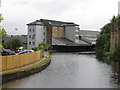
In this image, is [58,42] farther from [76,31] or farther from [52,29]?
[76,31]

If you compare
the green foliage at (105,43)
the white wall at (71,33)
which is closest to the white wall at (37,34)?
the white wall at (71,33)

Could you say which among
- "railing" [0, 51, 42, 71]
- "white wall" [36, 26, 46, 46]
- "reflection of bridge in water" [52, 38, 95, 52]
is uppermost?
"white wall" [36, 26, 46, 46]

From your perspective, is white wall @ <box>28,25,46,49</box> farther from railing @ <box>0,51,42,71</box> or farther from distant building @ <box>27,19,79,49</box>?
railing @ <box>0,51,42,71</box>

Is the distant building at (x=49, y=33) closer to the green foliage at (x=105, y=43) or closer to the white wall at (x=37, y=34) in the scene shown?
the white wall at (x=37, y=34)

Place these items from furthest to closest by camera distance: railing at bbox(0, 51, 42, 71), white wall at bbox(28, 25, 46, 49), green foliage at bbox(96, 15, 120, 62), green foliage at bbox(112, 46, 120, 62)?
white wall at bbox(28, 25, 46, 49), green foliage at bbox(96, 15, 120, 62), green foliage at bbox(112, 46, 120, 62), railing at bbox(0, 51, 42, 71)

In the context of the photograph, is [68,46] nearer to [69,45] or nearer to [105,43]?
[69,45]

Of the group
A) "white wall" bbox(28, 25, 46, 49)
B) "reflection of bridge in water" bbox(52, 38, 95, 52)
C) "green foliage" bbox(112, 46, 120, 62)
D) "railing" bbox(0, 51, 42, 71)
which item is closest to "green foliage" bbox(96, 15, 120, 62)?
"green foliage" bbox(112, 46, 120, 62)

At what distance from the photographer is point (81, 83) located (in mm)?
19984

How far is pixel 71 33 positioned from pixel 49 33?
9880 mm

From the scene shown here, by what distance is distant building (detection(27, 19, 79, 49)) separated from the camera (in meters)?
79.4

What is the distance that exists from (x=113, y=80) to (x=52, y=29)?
61.9 metres

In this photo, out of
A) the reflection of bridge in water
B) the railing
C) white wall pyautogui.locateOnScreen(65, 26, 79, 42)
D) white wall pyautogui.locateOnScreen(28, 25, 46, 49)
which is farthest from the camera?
white wall pyautogui.locateOnScreen(65, 26, 79, 42)

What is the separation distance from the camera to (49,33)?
8225 centimetres

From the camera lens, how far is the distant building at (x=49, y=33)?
79438 mm
